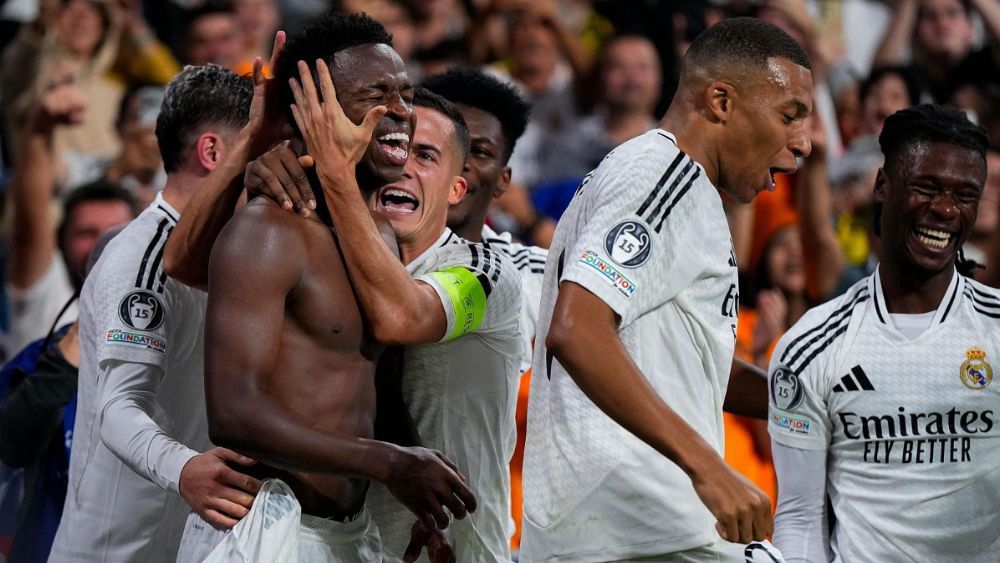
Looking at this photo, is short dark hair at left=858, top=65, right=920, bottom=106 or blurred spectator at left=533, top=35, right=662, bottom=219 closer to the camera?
short dark hair at left=858, top=65, right=920, bottom=106

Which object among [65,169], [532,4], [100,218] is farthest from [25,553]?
[532,4]

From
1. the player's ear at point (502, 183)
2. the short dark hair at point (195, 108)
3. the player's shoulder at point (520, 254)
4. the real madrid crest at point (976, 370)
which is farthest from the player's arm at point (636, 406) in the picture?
the player's ear at point (502, 183)

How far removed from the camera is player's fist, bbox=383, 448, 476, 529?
9.90 ft

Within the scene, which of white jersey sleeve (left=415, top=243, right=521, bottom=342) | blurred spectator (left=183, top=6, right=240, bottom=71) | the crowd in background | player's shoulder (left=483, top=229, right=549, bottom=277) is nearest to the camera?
white jersey sleeve (left=415, top=243, right=521, bottom=342)

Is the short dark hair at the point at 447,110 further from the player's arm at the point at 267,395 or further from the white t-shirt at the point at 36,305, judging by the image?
the white t-shirt at the point at 36,305

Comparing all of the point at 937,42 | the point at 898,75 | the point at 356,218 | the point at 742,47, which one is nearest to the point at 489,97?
the point at 742,47

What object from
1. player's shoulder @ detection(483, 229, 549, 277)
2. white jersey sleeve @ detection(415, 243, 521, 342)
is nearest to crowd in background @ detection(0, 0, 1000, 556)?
player's shoulder @ detection(483, 229, 549, 277)

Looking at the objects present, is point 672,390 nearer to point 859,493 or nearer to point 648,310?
point 648,310

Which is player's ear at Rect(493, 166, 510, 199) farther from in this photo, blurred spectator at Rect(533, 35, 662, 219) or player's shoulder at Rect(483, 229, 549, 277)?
blurred spectator at Rect(533, 35, 662, 219)

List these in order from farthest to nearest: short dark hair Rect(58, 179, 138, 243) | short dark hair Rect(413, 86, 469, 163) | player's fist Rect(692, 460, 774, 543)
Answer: short dark hair Rect(58, 179, 138, 243), short dark hair Rect(413, 86, 469, 163), player's fist Rect(692, 460, 774, 543)

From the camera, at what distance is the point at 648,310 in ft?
10.0

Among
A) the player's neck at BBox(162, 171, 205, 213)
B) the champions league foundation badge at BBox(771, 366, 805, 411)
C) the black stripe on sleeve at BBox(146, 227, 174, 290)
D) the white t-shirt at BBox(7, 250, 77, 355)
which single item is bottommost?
the white t-shirt at BBox(7, 250, 77, 355)

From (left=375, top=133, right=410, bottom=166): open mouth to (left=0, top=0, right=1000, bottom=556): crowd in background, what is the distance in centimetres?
344

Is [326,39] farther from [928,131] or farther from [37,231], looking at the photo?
[37,231]
